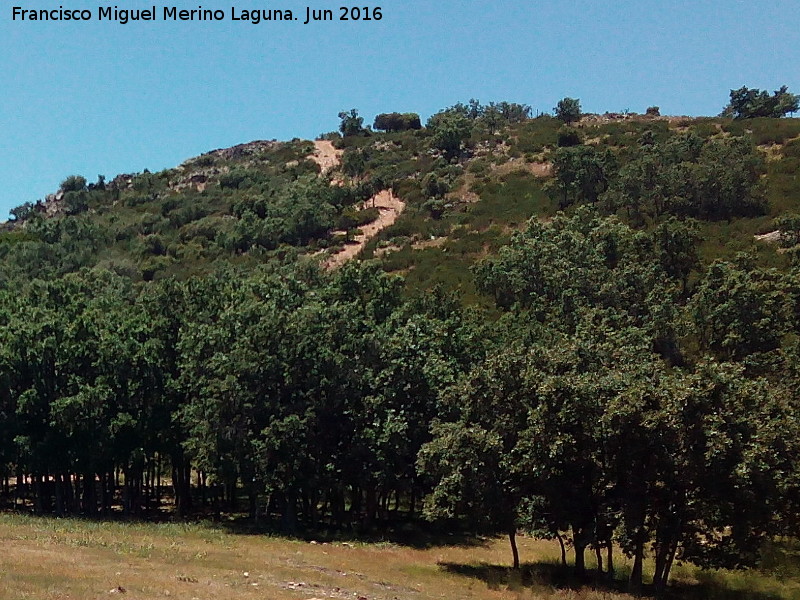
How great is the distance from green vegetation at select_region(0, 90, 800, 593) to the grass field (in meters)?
1.66

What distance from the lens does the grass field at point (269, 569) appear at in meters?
20.6

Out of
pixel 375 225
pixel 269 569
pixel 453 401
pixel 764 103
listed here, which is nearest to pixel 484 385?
pixel 453 401

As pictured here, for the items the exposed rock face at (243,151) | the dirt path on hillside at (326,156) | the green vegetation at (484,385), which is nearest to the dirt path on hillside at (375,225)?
the green vegetation at (484,385)

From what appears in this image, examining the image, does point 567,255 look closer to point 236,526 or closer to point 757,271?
point 757,271

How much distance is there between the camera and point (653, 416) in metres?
24.4

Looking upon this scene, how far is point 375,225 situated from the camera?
113188 mm

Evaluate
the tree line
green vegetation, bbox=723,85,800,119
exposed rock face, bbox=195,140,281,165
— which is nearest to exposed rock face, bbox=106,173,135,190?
exposed rock face, bbox=195,140,281,165

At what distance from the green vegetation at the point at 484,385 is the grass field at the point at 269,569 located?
5.45 ft

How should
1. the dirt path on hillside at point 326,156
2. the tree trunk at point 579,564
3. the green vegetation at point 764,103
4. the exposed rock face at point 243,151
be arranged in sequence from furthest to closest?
the exposed rock face at point 243,151 → the dirt path on hillside at point 326,156 → the green vegetation at point 764,103 → the tree trunk at point 579,564

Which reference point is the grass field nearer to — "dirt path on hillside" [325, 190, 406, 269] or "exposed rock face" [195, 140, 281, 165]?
"dirt path on hillside" [325, 190, 406, 269]

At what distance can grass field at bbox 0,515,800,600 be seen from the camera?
20562 millimetres

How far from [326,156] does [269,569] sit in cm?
13503

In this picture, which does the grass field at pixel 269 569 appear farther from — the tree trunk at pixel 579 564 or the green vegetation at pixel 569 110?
the green vegetation at pixel 569 110

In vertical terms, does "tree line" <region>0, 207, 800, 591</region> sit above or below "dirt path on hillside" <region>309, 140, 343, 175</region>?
below
